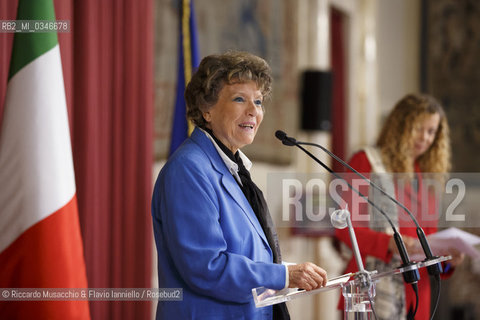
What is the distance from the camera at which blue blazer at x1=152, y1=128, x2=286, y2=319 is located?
1943 millimetres

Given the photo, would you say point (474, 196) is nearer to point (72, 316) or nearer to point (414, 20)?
point (414, 20)

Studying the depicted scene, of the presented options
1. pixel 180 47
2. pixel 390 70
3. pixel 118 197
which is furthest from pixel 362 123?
pixel 118 197

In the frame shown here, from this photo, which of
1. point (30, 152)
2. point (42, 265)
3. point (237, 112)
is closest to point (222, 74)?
point (237, 112)

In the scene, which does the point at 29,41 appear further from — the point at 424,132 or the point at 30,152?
the point at 424,132

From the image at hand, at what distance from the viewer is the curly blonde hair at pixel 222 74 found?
7.26ft

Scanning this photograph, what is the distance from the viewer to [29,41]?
7.95 feet

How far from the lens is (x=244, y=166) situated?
7.82 feet

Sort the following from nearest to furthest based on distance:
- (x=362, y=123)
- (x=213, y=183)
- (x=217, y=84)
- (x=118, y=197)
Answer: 1. (x=213, y=183)
2. (x=217, y=84)
3. (x=118, y=197)
4. (x=362, y=123)

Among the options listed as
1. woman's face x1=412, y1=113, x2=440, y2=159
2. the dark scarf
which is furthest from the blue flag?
the dark scarf

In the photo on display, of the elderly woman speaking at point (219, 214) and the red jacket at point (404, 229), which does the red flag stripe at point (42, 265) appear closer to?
the elderly woman speaking at point (219, 214)

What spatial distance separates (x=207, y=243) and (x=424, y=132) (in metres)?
1.70

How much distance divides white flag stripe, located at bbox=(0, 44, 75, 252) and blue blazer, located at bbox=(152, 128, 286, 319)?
20.0 inches

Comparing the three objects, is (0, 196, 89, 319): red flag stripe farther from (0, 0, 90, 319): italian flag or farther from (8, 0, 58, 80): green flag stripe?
(8, 0, 58, 80): green flag stripe

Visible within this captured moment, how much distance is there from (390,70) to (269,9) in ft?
12.6
